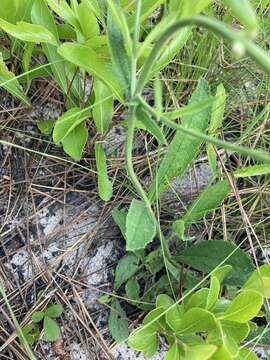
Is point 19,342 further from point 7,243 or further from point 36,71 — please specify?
point 36,71

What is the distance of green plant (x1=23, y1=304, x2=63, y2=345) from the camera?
131cm

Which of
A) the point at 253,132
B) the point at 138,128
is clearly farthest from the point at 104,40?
the point at 253,132

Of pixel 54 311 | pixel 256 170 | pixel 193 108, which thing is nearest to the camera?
pixel 193 108

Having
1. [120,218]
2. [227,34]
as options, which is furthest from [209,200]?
[227,34]

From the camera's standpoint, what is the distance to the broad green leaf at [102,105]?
126cm

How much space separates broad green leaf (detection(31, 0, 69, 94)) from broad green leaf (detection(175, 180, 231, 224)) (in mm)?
415

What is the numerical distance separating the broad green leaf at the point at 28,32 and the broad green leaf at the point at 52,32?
3.5 inches

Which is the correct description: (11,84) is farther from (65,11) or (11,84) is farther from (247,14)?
(247,14)

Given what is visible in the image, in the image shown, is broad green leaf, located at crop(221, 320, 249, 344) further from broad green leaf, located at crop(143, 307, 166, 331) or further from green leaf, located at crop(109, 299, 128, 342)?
green leaf, located at crop(109, 299, 128, 342)

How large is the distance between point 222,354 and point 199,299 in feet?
0.51

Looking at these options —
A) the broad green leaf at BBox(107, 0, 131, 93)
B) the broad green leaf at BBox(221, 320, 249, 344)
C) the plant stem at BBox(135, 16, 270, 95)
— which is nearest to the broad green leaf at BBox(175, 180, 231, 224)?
the broad green leaf at BBox(221, 320, 249, 344)

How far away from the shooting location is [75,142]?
1300 millimetres

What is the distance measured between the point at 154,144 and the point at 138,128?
0.08 metres

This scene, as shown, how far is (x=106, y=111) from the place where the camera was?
1.29m
